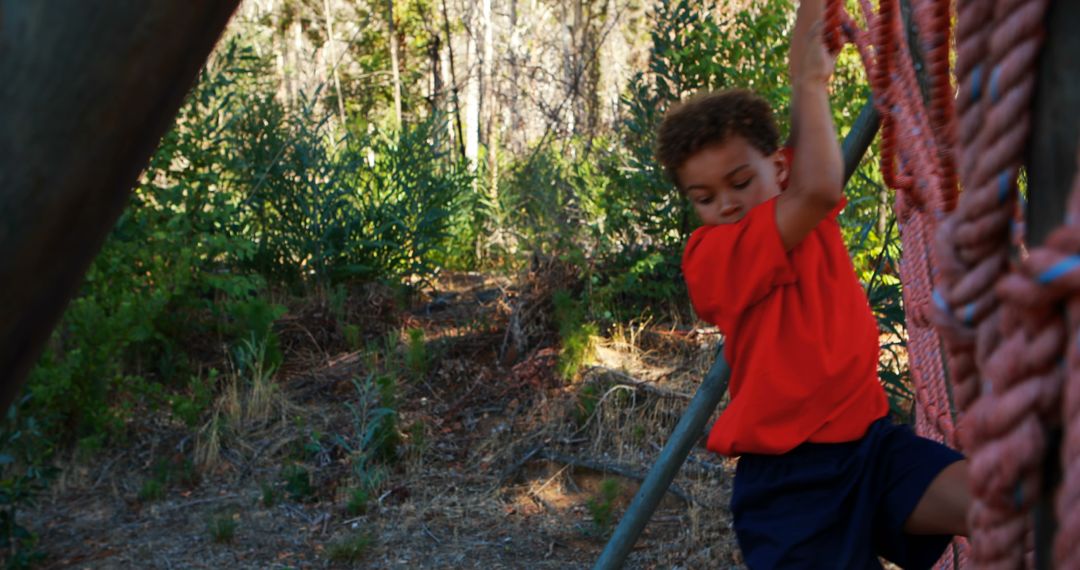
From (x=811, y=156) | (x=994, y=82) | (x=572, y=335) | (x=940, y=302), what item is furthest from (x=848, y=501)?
(x=572, y=335)

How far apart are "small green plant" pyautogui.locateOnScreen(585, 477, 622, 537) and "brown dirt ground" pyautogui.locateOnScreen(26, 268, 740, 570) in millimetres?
38

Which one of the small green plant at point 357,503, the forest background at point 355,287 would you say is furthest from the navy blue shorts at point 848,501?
the small green plant at point 357,503

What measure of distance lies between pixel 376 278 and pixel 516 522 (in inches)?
96.5

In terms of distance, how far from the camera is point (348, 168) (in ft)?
19.9

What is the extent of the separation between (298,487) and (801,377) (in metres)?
2.89

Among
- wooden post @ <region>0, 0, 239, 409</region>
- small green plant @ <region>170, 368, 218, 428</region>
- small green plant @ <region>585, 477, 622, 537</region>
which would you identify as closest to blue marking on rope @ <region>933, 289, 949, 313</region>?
wooden post @ <region>0, 0, 239, 409</region>

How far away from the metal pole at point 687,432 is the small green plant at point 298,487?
6.36 ft

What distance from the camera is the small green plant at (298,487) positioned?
414cm

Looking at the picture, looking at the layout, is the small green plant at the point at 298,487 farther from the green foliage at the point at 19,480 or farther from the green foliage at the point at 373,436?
the green foliage at the point at 19,480

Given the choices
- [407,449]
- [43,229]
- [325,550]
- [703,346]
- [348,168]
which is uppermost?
[348,168]

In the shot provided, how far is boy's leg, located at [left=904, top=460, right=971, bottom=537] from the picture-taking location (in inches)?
65.4

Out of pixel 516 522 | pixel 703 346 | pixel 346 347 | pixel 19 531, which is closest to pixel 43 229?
pixel 19 531

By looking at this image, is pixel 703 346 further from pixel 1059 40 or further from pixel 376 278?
pixel 1059 40

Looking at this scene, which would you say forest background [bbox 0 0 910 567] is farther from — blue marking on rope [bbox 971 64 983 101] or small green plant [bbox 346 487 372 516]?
blue marking on rope [bbox 971 64 983 101]
